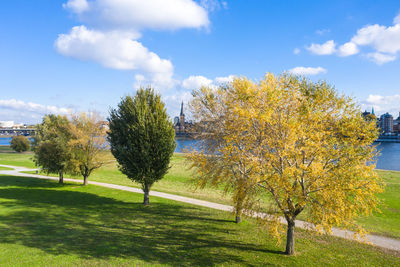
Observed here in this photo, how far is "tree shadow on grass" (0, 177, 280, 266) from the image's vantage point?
14047 millimetres

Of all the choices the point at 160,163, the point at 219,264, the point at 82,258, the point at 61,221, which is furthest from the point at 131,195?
the point at 219,264

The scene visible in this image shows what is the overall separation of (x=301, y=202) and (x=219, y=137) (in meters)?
7.44

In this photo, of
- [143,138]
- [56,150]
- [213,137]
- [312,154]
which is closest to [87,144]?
[56,150]

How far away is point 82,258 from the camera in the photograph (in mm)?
13203

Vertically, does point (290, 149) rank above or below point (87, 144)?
above

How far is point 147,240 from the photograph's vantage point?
15867 millimetres

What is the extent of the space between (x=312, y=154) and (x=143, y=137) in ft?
51.4

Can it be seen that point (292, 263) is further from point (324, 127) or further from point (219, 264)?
point (324, 127)

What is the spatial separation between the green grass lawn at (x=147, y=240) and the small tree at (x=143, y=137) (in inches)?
147

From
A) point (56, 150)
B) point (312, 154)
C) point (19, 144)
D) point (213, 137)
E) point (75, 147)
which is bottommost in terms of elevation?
point (19, 144)

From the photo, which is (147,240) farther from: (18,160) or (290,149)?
(18,160)

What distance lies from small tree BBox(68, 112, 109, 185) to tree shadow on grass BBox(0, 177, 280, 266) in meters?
6.37

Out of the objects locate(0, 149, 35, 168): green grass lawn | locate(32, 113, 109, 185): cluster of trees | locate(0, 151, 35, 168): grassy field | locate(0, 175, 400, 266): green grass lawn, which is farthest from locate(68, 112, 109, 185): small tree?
locate(0, 151, 35, 168): grassy field

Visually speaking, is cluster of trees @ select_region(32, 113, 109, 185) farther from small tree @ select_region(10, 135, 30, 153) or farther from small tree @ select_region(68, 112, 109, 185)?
small tree @ select_region(10, 135, 30, 153)
